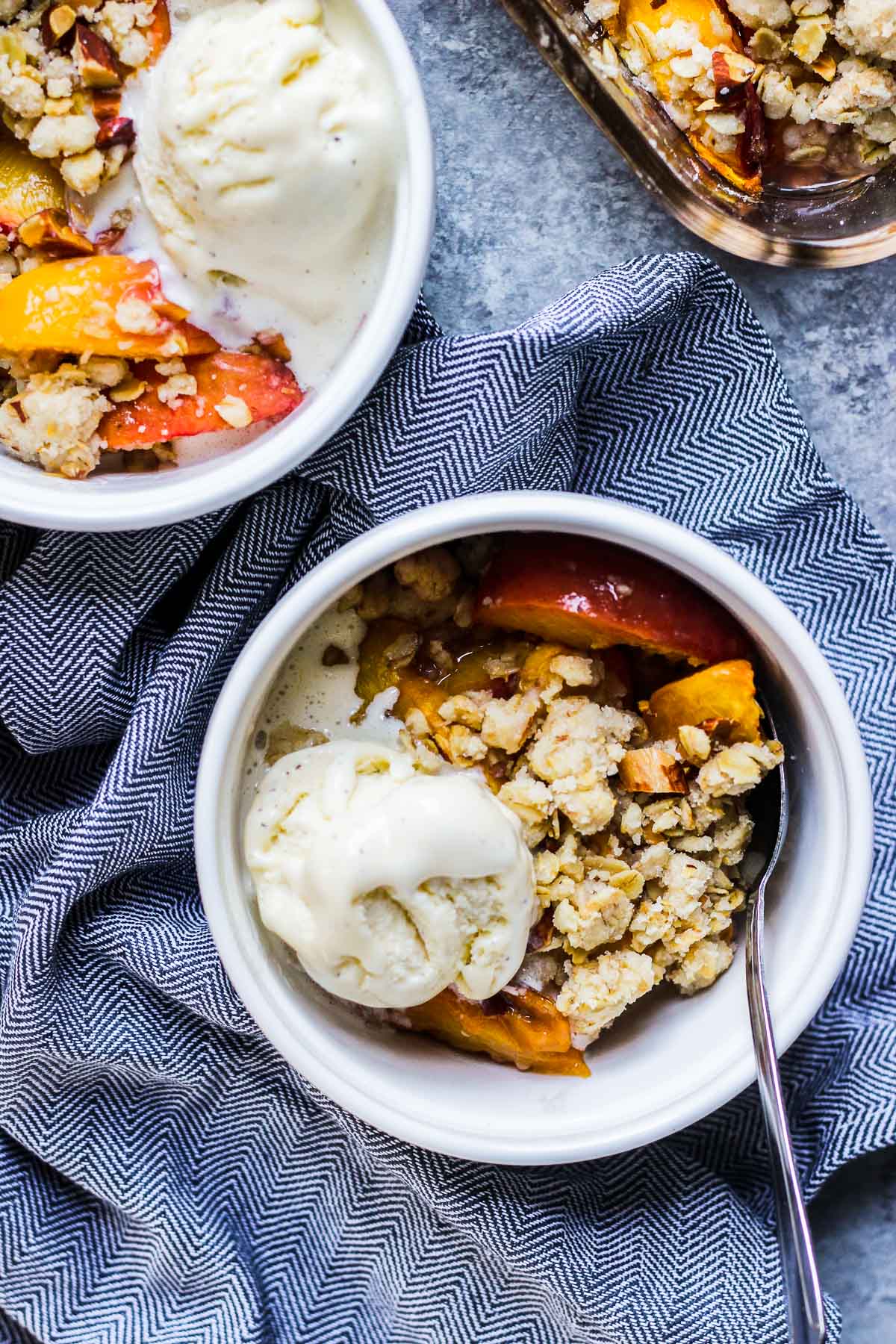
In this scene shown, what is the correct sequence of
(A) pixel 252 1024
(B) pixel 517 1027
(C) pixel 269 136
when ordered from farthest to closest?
(A) pixel 252 1024, (B) pixel 517 1027, (C) pixel 269 136

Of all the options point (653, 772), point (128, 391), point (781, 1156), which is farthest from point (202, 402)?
point (781, 1156)

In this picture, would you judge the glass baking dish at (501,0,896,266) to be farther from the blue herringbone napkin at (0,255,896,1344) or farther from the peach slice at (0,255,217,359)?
the peach slice at (0,255,217,359)

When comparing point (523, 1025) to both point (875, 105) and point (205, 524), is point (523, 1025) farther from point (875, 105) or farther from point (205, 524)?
point (875, 105)

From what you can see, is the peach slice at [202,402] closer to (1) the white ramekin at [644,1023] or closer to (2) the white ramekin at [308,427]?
(2) the white ramekin at [308,427]

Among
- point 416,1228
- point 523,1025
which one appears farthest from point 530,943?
point 416,1228

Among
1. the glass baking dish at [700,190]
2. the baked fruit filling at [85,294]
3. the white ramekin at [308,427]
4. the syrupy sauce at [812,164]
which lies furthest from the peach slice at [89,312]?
the syrupy sauce at [812,164]

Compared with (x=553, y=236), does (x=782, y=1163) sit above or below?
below

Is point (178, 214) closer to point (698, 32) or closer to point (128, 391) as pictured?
point (128, 391)
